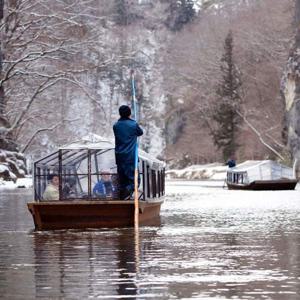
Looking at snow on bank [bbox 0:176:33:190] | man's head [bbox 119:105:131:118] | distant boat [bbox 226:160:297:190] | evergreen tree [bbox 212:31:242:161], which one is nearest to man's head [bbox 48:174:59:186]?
man's head [bbox 119:105:131:118]

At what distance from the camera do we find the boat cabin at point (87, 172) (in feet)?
54.0

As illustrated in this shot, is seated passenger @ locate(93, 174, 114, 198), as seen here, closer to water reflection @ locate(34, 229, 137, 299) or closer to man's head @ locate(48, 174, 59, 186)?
man's head @ locate(48, 174, 59, 186)

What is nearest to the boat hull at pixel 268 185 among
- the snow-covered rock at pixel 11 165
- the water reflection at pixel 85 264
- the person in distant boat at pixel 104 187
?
the snow-covered rock at pixel 11 165

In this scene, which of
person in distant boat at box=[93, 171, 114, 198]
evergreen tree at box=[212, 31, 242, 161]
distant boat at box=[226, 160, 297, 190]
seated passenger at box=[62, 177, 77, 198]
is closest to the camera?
person in distant boat at box=[93, 171, 114, 198]

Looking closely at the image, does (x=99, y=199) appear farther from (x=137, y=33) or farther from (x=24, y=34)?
(x=137, y=33)

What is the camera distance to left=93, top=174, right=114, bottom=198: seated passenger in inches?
647

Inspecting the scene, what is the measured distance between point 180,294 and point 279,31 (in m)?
86.1

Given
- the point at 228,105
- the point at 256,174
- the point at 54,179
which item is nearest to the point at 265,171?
the point at 256,174

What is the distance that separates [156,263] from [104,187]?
7059 millimetres

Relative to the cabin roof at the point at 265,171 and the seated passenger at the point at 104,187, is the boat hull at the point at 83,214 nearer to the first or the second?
the seated passenger at the point at 104,187

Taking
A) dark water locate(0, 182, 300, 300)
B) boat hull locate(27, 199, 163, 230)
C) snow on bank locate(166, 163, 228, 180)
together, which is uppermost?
snow on bank locate(166, 163, 228, 180)

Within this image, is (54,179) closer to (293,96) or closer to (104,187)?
(104,187)

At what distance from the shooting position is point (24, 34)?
5212 cm

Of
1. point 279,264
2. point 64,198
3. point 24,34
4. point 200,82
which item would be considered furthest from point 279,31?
point 279,264
